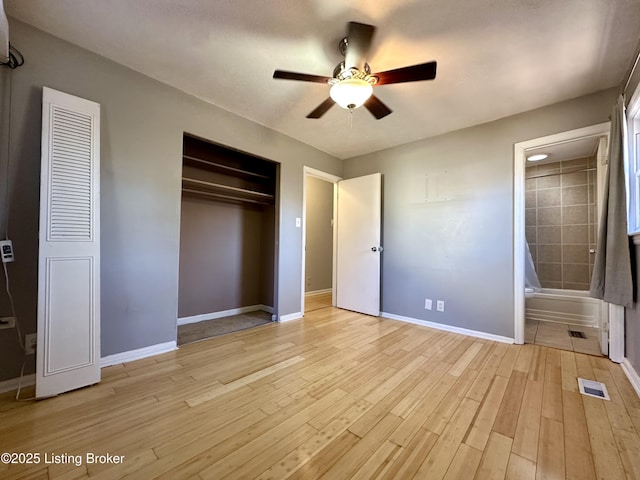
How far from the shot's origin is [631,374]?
6.31ft

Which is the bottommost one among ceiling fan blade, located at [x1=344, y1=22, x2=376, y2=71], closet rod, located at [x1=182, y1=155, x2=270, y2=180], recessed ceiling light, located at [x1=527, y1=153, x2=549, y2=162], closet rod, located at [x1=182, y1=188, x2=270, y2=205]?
closet rod, located at [x1=182, y1=188, x2=270, y2=205]

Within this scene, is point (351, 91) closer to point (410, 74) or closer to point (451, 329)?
point (410, 74)

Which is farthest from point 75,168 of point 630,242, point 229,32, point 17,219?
point 630,242

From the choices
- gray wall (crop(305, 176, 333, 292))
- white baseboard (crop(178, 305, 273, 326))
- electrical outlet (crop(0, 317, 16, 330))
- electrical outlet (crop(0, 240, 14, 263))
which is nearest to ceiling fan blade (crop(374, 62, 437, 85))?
electrical outlet (crop(0, 240, 14, 263))

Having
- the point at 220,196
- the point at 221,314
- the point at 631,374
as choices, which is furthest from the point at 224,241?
the point at 631,374

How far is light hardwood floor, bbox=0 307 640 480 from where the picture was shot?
3.83 feet

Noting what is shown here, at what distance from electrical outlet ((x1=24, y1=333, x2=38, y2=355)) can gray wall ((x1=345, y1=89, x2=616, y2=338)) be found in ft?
11.5

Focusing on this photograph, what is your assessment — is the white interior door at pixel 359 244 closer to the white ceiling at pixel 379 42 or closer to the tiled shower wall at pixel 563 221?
the white ceiling at pixel 379 42

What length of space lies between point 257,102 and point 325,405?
2735mm

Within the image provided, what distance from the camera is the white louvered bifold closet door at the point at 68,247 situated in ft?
5.51

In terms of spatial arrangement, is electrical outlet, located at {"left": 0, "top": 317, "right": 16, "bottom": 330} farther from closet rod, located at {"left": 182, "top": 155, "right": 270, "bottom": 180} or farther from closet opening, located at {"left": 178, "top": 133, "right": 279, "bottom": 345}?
closet rod, located at {"left": 182, "top": 155, "right": 270, "bottom": 180}

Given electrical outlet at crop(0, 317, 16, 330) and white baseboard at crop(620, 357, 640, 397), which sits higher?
electrical outlet at crop(0, 317, 16, 330)

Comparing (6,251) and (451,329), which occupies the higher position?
(6,251)

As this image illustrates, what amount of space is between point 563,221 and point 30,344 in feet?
20.8
